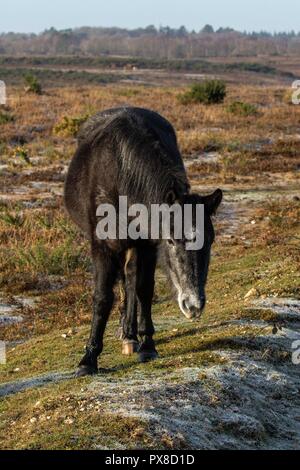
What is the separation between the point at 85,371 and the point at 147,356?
0.62m

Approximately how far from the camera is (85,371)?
7.31 meters

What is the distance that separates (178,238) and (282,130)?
25.6m

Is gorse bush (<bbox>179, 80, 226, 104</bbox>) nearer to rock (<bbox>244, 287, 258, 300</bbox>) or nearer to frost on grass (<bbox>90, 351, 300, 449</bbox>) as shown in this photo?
rock (<bbox>244, 287, 258, 300</bbox>)

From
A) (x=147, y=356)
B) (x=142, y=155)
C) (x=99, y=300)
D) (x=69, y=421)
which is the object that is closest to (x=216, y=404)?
(x=69, y=421)

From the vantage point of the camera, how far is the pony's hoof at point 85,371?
729 cm

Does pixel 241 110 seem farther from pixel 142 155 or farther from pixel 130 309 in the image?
pixel 142 155

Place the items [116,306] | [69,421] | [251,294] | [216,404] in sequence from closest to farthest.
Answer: [69,421] → [216,404] → [251,294] → [116,306]

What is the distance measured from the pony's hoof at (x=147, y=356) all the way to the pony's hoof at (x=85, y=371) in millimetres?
465

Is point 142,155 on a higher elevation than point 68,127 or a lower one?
higher

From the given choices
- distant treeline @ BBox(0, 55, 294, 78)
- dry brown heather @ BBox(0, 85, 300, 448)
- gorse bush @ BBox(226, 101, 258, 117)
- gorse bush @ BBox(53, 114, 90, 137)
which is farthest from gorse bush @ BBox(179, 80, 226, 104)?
distant treeline @ BBox(0, 55, 294, 78)

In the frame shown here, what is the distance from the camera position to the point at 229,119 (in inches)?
1325

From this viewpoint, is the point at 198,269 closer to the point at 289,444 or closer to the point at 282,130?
the point at 289,444

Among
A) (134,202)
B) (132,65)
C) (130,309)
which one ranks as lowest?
(132,65)

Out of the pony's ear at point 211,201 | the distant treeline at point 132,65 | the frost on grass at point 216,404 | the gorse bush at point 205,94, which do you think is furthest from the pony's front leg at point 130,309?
the distant treeline at point 132,65
